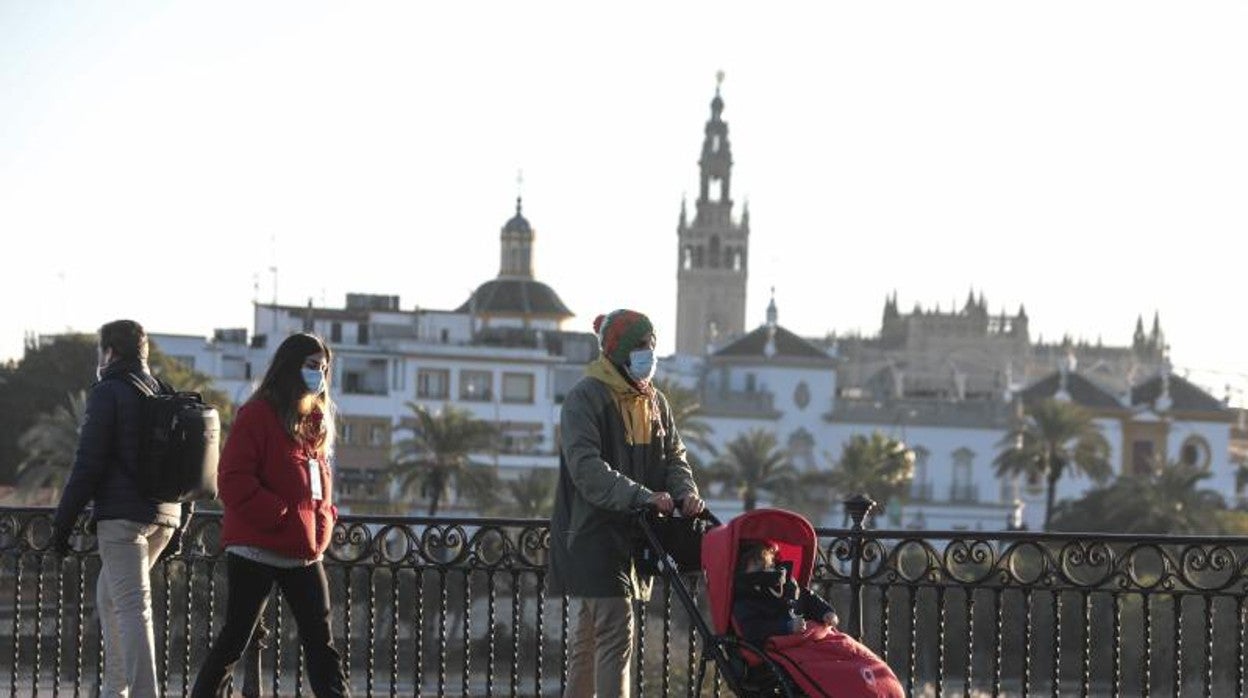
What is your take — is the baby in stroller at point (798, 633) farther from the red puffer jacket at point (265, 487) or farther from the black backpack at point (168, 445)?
the black backpack at point (168, 445)

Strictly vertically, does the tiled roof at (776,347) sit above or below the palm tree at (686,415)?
above

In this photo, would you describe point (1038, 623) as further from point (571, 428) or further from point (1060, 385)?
point (1060, 385)

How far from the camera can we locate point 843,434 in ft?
394

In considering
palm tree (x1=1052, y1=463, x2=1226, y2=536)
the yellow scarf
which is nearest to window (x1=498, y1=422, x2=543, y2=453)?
palm tree (x1=1052, y1=463, x2=1226, y2=536)

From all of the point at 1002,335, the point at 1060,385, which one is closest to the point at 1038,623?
the point at 1060,385

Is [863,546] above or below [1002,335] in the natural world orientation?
below

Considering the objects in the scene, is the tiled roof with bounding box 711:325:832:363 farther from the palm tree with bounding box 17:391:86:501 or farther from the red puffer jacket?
the red puffer jacket

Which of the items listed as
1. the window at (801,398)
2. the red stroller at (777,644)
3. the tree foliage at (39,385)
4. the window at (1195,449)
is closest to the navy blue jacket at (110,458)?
the red stroller at (777,644)

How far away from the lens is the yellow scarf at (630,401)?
10.5 meters

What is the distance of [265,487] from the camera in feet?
34.6

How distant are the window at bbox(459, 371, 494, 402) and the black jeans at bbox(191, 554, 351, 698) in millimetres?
93028

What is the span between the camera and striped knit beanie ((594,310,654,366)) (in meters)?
10.5

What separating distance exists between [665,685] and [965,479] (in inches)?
4195

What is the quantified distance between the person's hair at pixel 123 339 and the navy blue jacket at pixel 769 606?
8.66 ft
